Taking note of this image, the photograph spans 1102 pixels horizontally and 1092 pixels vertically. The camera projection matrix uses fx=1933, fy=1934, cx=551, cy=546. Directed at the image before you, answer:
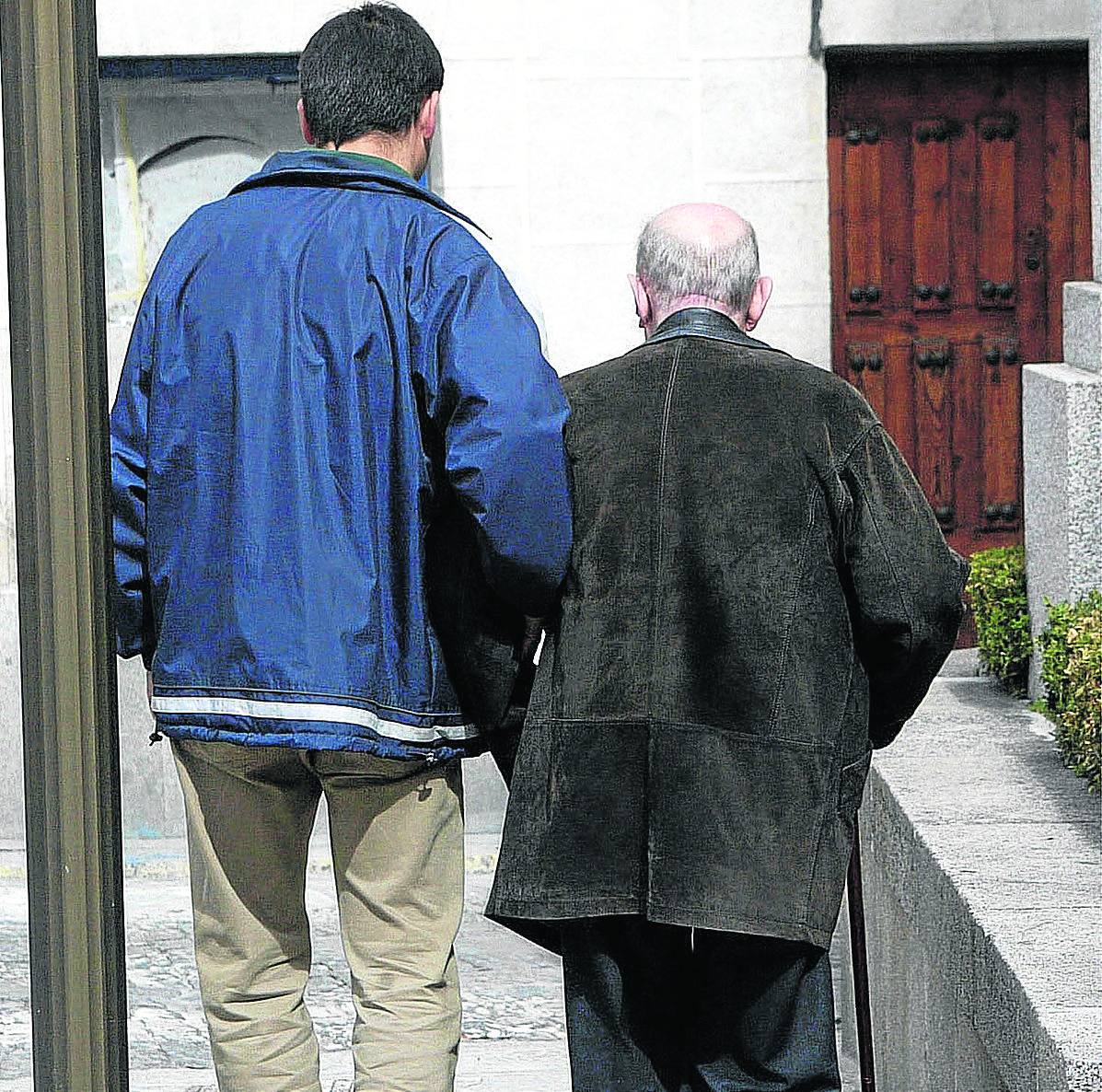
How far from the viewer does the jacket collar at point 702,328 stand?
10.0 feet

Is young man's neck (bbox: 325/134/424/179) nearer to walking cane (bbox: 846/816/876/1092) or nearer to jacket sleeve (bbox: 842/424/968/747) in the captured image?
jacket sleeve (bbox: 842/424/968/747)

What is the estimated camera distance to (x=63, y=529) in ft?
6.41

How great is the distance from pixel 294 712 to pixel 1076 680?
2079 millimetres

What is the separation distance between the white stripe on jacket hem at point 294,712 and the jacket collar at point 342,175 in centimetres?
75

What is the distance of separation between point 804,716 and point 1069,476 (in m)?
2.03

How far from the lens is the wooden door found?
780cm

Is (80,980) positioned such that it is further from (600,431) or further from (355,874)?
(600,431)

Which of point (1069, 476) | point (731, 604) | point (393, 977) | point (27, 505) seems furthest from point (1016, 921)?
point (27, 505)

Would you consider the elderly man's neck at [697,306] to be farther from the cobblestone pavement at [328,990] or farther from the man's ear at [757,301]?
the cobblestone pavement at [328,990]

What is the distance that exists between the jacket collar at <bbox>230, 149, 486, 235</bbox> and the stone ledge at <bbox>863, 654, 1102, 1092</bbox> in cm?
149

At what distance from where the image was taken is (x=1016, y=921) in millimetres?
3328

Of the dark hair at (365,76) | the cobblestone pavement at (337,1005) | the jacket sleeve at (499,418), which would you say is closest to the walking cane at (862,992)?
→ the cobblestone pavement at (337,1005)

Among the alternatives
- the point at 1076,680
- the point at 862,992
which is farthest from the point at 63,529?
the point at 1076,680

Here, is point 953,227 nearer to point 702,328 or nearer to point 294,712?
point 702,328
